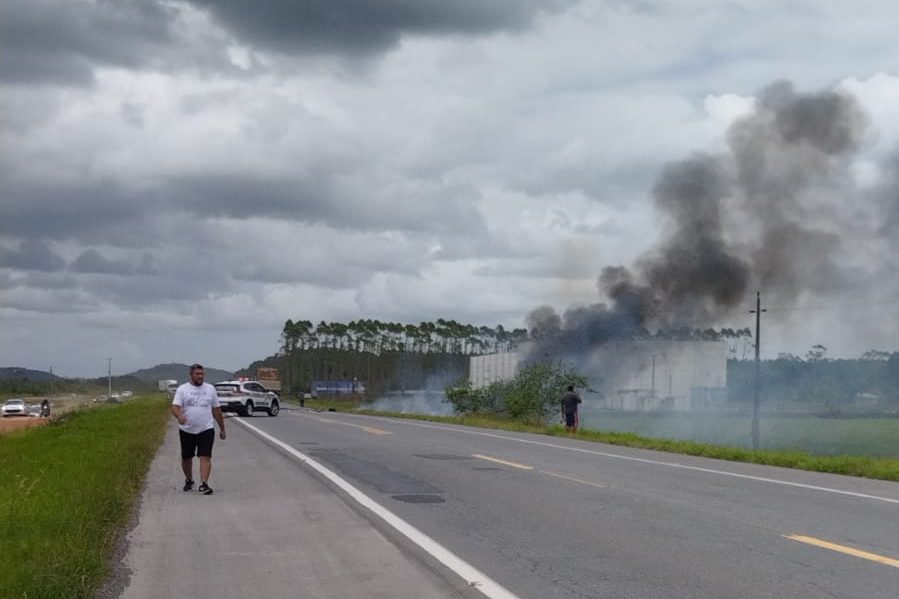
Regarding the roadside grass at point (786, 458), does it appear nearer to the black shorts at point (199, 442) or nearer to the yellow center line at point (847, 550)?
the yellow center line at point (847, 550)

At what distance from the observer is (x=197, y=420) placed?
50.5ft

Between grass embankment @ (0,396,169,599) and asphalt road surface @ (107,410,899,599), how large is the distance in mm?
369

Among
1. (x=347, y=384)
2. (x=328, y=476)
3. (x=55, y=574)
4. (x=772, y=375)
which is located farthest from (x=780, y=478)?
(x=347, y=384)

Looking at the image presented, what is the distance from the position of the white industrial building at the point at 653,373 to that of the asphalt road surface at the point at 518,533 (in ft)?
164

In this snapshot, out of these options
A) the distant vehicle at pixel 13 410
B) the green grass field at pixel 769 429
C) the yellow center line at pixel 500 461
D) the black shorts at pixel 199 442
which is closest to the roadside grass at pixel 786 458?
the yellow center line at pixel 500 461

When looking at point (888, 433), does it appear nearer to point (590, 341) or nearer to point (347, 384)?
point (590, 341)

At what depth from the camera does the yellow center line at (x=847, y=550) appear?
31.0 ft

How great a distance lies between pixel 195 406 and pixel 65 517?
14.5 ft

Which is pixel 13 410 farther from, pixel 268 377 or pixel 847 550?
pixel 847 550

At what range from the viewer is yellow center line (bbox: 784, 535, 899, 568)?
9.45 metres

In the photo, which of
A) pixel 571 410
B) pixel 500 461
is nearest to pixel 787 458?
pixel 500 461

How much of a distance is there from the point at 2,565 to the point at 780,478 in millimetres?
13367

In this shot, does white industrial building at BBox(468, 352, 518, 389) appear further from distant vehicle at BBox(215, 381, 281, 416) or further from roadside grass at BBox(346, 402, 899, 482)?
roadside grass at BBox(346, 402, 899, 482)

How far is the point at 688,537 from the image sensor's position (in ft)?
35.8
